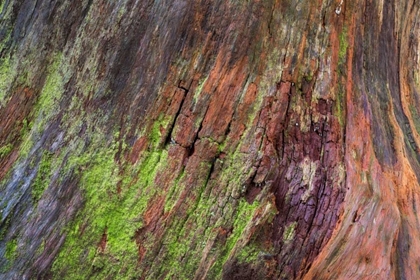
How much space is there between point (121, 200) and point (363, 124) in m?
2.22

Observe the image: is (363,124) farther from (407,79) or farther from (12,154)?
(12,154)

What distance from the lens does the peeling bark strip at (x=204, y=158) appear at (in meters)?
3.65

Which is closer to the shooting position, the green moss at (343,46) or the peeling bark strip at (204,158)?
the peeling bark strip at (204,158)

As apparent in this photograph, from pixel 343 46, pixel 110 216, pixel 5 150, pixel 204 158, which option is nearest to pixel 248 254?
pixel 204 158

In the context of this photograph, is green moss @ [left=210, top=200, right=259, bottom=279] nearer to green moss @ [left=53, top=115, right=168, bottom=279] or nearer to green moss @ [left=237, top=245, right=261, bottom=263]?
green moss @ [left=237, top=245, right=261, bottom=263]

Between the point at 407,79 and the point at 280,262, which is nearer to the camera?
the point at 280,262

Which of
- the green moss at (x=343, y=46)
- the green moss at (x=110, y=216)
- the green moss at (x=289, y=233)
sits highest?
the green moss at (x=343, y=46)

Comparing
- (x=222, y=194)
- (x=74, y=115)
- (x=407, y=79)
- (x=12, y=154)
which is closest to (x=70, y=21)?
(x=74, y=115)

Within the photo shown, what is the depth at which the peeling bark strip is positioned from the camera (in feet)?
12.0

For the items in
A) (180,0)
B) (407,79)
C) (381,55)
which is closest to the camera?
(180,0)

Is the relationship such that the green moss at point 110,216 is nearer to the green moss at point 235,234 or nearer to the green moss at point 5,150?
the green moss at point 235,234

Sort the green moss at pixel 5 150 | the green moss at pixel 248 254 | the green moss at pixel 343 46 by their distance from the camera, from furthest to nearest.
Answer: the green moss at pixel 5 150 → the green moss at pixel 343 46 → the green moss at pixel 248 254

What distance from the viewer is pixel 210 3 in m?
3.82

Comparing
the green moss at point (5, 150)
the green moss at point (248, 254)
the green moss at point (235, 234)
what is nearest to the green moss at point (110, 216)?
the green moss at point (235, 234)
